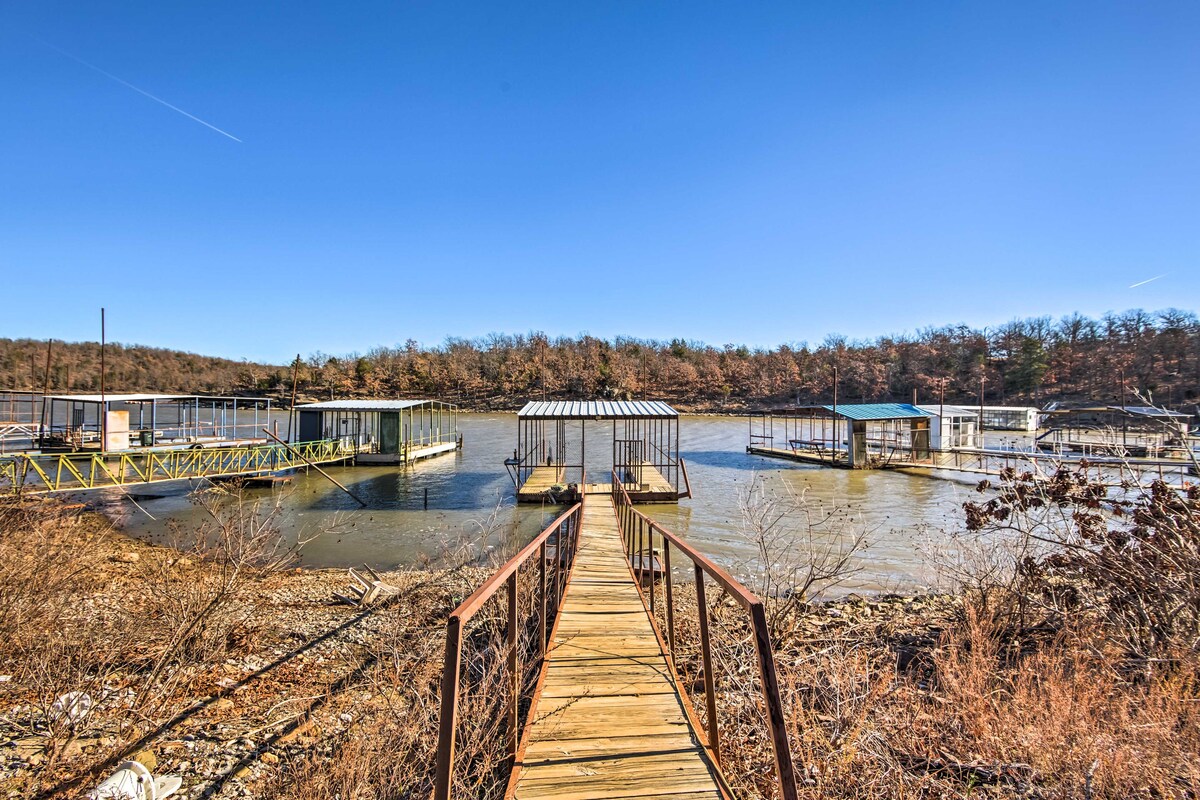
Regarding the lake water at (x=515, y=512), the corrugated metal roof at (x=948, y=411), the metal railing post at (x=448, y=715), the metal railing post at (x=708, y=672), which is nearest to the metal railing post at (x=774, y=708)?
the metal railing post at (x=708, y=672)

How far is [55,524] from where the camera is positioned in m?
8.54

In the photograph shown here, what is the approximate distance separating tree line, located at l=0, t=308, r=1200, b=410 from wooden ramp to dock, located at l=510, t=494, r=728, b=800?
180 feet

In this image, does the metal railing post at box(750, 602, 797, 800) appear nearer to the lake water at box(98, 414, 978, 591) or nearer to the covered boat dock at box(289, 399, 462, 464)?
the lake water at box(98, 414, 978, 591)

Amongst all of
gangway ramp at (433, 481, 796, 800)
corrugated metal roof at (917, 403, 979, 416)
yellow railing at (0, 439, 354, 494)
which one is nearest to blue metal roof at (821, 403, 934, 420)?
corrugated metal roof at (917, 403, 979, 416)

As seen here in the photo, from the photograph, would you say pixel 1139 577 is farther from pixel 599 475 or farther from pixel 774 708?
pixel 599 475

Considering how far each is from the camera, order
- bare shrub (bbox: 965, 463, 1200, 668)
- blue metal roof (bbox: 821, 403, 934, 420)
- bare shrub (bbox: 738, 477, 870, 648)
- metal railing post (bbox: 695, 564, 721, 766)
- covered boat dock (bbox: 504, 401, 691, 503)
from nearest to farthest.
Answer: metal railing post (bbox: 695, 564, 721, 766) → bare shrub (bbox: 965, 463, 1200, 668) → bare shrub (bbox: 738, 477, 870, 648) → covered boat dock (bbox: 504, 401, 691, 503) → blue metal roof (bbox: 821, 403, 934, 420)

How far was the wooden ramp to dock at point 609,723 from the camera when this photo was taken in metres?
3.08

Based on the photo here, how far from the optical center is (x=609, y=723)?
3.73 metres

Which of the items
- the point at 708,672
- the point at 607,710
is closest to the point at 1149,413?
the point at 708,672

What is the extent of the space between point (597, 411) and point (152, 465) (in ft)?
47.9

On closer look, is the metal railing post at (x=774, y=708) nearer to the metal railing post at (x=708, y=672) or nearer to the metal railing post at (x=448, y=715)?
the metal railing post at (x=708, y=672)

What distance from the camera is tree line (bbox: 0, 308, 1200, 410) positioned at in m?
60.7

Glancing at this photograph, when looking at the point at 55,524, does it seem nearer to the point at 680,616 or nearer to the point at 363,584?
the point at 363,584

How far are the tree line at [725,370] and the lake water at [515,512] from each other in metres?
36.4
